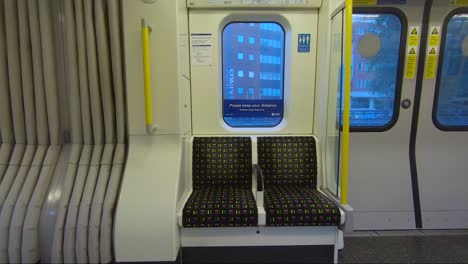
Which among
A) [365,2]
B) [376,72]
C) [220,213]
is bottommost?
[220,213]

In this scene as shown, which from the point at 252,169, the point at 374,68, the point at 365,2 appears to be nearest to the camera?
the point at 252,169

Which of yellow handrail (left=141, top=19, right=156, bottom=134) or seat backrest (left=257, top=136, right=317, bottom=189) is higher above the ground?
yellow handrail (left=141, top=19, right=156, bottom=134)

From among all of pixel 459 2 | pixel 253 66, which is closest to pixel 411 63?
pixel 459 2

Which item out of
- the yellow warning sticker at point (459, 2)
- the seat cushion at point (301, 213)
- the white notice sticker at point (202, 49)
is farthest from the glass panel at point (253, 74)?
the yellow warning sticker at point (459, 2)

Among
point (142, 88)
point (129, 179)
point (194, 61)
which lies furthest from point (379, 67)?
point (129, 179)

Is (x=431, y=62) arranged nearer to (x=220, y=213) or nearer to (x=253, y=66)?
(x=253, y=66)

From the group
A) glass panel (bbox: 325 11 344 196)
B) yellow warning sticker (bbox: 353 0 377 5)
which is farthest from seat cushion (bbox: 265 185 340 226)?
yellow warning sticker (bbox: 353 0 377 5)

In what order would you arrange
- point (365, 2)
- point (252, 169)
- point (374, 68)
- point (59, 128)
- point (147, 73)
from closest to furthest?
point (147, 73)
point (59, 128)
point (252, 169)
point (365, 2)
point (374, 68)

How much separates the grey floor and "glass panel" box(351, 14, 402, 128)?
3.88 feet

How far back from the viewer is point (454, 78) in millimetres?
2703

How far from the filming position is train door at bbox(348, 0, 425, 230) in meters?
2.59

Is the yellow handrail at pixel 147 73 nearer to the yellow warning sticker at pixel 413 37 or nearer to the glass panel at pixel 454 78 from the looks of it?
the yellow warning sticker at pixel 413 37

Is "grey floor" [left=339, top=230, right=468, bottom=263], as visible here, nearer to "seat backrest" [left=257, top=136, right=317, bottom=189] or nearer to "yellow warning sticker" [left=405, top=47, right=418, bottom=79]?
"seat backrest" [left=257, top=136, right=317, bottom=189]

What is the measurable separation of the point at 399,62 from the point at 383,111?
1.71 feet
